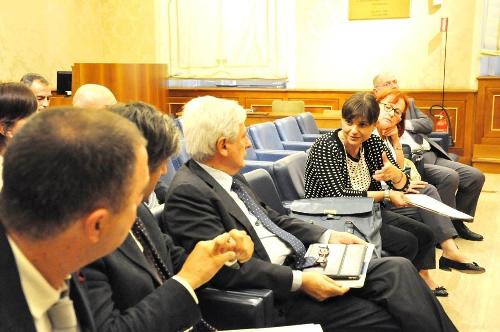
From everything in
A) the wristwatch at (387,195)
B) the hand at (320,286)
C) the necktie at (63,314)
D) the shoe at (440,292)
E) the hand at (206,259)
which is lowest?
the shoe at (440,292)

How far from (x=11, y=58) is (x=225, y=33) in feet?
10.1

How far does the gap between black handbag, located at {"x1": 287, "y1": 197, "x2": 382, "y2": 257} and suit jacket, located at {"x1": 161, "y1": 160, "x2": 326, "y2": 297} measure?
662 millimetres

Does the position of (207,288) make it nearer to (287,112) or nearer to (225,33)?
(287,112)

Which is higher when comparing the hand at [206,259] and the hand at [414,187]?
the hand at [206,259]

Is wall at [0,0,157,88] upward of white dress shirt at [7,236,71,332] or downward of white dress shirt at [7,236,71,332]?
upward

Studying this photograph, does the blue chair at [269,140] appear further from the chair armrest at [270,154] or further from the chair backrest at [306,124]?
the chair backrest at [306,124]

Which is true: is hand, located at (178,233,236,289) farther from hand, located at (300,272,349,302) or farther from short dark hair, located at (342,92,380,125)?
short dark hair, located at (342,92,380,125)

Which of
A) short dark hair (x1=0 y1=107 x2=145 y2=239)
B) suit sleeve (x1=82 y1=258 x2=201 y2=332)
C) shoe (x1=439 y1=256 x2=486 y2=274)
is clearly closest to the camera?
short dark hair (x1=0 y1=107 x2=145 y2=239)

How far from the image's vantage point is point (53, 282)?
0.97m

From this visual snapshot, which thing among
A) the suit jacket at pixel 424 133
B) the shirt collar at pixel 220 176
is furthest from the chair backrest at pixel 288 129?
the shirt collar at pixel 220 176

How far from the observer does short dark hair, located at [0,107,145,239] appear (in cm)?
89

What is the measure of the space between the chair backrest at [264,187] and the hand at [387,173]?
0.63 m

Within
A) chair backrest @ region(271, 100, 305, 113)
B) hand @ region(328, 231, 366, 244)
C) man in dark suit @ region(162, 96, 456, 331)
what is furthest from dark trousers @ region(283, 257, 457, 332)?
chair backrest @ region(271, 100, 305, 113)

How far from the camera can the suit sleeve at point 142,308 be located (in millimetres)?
1327
